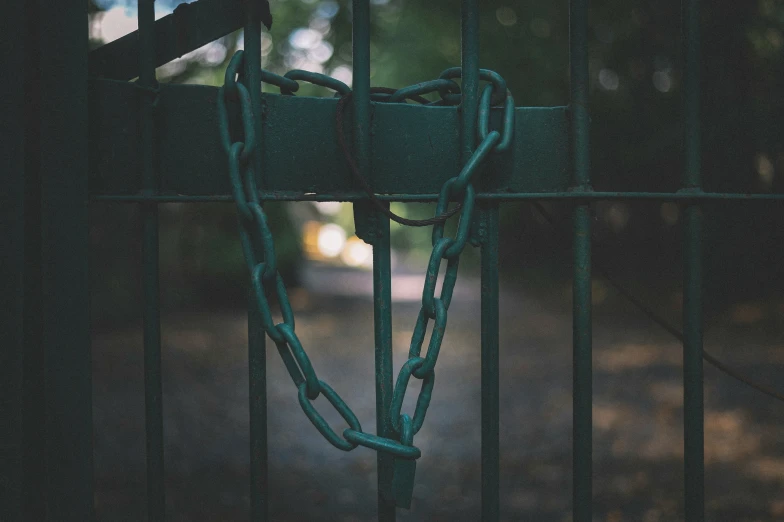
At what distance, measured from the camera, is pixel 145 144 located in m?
1.40

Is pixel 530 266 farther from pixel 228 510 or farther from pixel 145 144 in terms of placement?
pixel 145 144

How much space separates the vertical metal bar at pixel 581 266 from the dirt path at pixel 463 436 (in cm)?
210

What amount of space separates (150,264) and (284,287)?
14.4 inches

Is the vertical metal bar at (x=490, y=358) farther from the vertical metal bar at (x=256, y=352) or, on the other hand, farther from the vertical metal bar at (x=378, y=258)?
the vertical metal bar at (x=256, y=352)

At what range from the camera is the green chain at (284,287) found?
1.22 metres

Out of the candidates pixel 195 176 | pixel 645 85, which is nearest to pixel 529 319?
pixel 645 85

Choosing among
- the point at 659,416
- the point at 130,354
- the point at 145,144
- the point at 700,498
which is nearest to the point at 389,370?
the point at 145,144

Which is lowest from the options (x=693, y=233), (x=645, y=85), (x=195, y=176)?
(x=693, y=233)

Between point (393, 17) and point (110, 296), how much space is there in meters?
7.57

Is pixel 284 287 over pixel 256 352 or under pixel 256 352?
over

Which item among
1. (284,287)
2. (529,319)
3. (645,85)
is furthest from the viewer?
(529,319)

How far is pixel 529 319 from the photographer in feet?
37.3

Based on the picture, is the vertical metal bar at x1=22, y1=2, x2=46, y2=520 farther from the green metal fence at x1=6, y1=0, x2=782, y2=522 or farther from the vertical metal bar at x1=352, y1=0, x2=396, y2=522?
the vertical metal bar at x1=352, y1=0, x2=396, y2=522

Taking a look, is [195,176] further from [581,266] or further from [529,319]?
[529,319]
